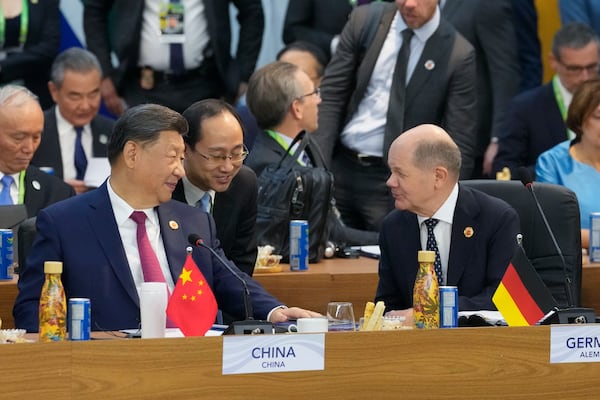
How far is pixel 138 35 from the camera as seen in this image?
862cm

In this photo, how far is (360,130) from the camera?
8.10 metres

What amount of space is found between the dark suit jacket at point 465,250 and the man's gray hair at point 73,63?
Answer: 320cm

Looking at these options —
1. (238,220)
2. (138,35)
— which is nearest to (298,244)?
(238,220)

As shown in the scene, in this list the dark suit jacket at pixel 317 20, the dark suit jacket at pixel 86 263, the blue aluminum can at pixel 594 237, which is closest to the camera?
the dark suit jacket at pixel 86 263

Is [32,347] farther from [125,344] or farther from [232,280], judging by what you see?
[232,280]

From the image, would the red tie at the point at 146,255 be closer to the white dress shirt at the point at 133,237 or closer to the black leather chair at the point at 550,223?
the white dress shirt at the point at 133,237

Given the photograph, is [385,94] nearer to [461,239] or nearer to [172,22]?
[172,22]

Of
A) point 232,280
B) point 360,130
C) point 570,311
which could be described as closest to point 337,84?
point 360,130

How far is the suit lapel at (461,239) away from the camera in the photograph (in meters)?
5.69

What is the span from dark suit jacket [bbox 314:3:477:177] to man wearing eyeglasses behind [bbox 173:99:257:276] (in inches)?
61.4

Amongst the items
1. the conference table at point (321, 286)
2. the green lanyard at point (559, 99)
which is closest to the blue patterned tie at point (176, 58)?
the green lanyard at point (559, 99)

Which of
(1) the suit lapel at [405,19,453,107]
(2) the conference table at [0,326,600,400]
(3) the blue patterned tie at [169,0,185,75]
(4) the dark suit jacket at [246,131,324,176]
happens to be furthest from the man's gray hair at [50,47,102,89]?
(2) the conference table at [0,326,600,400]

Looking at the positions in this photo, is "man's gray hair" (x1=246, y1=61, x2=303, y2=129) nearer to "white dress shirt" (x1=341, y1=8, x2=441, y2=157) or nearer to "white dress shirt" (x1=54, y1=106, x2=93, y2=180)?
"white dress shirt" (x1=341, y1=8, x2=441, y2=157)

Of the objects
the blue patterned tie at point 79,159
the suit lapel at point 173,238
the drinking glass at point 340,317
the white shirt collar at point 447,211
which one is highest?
the blue patterned tie at point 79,159
